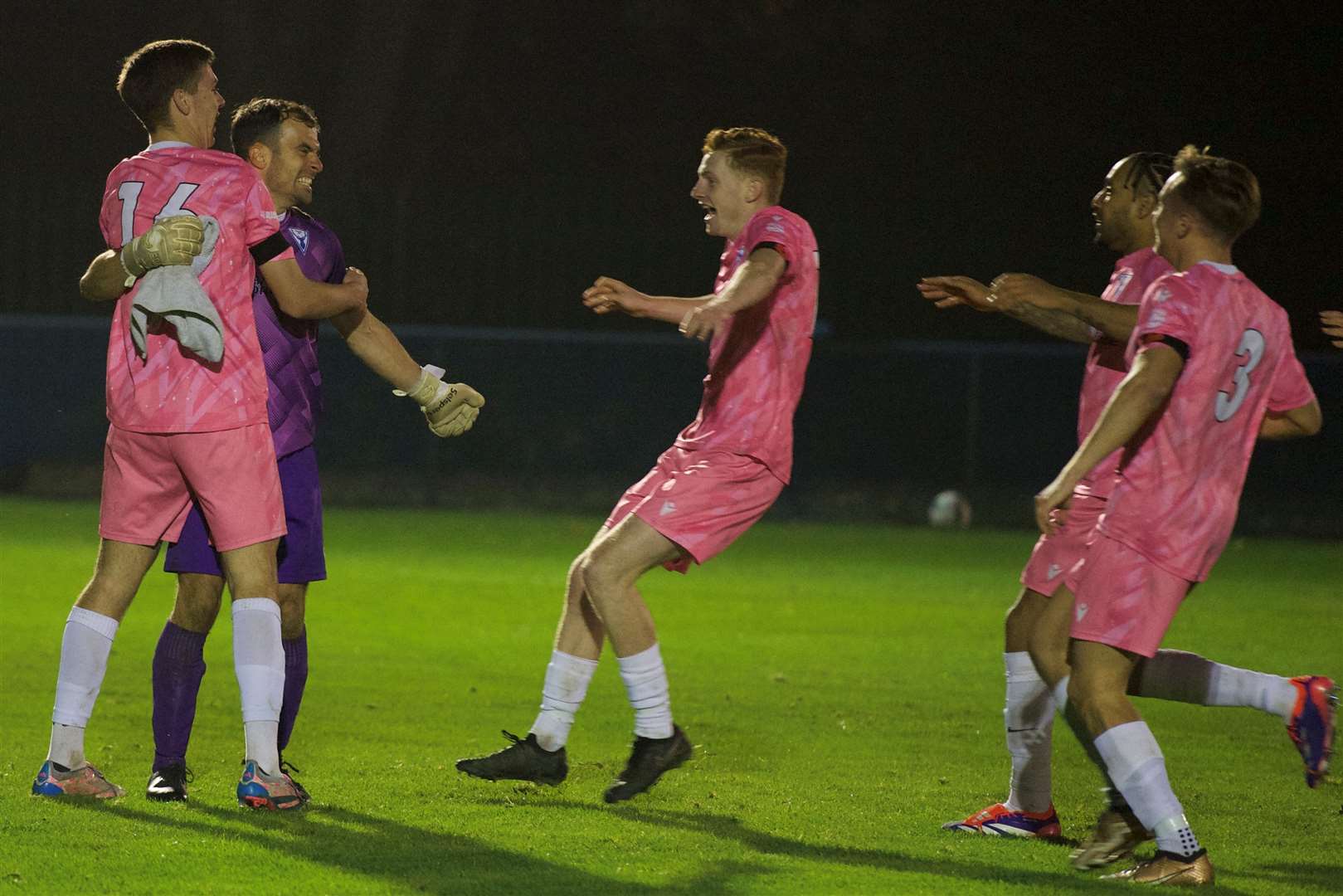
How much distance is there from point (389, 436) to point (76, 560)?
6766mm

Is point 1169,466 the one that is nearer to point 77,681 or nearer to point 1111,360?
point 1111,360

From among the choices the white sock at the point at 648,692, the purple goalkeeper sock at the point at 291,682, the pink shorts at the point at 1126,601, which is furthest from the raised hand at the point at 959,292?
the purple goalkeeper sock at the point at 291,682

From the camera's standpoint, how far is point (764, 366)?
18.5 feet

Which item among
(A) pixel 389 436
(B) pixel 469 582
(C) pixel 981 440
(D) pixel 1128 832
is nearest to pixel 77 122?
(A) pixel 389 436

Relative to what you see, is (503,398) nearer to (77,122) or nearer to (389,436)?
(389,436)

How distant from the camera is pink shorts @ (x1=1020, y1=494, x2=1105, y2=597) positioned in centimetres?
526

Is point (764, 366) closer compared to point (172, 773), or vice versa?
point (172, 773)

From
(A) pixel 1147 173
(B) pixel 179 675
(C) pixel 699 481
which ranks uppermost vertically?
(A) pixel 1147 173

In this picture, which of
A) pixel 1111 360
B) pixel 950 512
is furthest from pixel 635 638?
pixel 950 512

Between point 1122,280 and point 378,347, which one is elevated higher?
point 1122,280

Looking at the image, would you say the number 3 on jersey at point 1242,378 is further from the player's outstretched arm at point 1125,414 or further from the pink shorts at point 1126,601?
the pink shorts at point 1126,601

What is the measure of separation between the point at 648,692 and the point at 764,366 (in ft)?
3.43

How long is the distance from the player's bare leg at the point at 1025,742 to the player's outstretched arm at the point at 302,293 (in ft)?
7.02

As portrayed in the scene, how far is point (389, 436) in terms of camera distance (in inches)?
760
